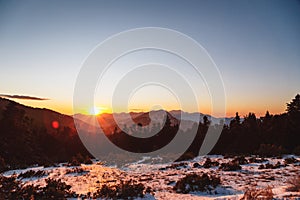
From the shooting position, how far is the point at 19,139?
89.1 feet

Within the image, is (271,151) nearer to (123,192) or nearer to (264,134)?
(264,134)

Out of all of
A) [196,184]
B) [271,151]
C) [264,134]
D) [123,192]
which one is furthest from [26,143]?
[264,134]

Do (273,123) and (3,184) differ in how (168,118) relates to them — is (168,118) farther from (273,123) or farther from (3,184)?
(3,184)

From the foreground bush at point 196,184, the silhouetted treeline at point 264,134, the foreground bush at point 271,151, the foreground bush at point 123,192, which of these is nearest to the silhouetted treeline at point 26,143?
the foreground bush at point 123,192

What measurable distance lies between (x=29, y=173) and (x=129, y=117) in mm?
25361

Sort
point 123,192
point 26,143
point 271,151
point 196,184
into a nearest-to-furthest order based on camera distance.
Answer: point 123,192 → point 196,184 → point 271,151 → point 26,143

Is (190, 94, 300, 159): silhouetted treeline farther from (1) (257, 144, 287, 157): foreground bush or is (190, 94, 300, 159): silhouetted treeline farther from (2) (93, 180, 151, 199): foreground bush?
(2) (93, 180, 151, 199): foreground bush

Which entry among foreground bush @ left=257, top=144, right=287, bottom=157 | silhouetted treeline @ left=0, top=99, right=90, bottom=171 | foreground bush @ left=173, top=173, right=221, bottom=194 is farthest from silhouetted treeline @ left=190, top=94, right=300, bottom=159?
foreground bush @ left=173, top=173, right=221, bottom=194

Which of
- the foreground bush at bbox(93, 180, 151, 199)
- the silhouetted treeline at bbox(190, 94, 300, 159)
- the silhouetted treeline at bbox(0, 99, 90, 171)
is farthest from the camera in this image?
the silhouetted treeline at bbox(190, 94, 300, 159)

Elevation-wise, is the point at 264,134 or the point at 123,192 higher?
the point at 264,134

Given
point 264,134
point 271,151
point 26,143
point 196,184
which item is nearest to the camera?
point 196,184

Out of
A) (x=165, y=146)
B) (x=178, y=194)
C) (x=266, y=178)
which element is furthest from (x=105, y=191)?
(x=165, y=146)

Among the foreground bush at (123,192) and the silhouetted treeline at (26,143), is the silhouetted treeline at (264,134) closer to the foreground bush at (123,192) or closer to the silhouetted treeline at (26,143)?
the silhouetted treeline at (26,143)

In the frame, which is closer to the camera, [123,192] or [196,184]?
[123,192]
